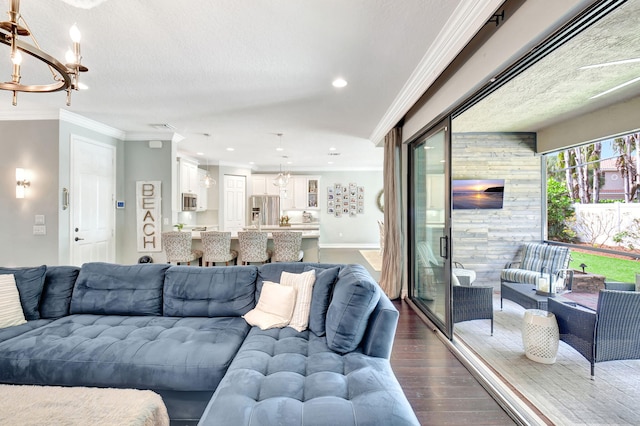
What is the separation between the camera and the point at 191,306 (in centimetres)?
254

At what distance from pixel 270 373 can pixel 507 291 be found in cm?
355

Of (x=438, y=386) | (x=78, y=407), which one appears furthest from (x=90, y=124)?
(x=438, y=386)

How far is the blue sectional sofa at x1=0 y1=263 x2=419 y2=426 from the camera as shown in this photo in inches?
54.9

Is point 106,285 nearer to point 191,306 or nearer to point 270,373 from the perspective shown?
point 191,306

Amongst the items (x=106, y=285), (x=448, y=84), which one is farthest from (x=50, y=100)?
(x=448, y=84)

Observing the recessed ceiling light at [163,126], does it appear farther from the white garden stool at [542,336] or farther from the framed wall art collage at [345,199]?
the framed wall art collage at [345,199]

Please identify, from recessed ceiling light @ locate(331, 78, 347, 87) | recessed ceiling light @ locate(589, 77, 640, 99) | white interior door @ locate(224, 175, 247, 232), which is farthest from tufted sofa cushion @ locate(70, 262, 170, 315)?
white interior door @ locate(224, 175, 247, 232)

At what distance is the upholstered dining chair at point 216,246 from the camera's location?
4.64 meters

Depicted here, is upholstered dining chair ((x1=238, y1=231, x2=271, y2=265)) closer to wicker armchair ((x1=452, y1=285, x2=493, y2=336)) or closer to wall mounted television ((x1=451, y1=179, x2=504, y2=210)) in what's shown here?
wicker armchair ((x1=452, y1=285, x2=493, y2=336))

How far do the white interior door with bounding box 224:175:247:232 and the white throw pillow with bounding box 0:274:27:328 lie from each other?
6.27 m

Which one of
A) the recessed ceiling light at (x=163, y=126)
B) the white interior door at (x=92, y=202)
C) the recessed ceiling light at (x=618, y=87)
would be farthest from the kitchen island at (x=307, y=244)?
the recessed ceiling light at (x=618, y=87)

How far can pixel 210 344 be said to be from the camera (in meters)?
1.98

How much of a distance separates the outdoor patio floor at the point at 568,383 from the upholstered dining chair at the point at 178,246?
3.97 m

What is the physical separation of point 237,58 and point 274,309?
2.22 metres
